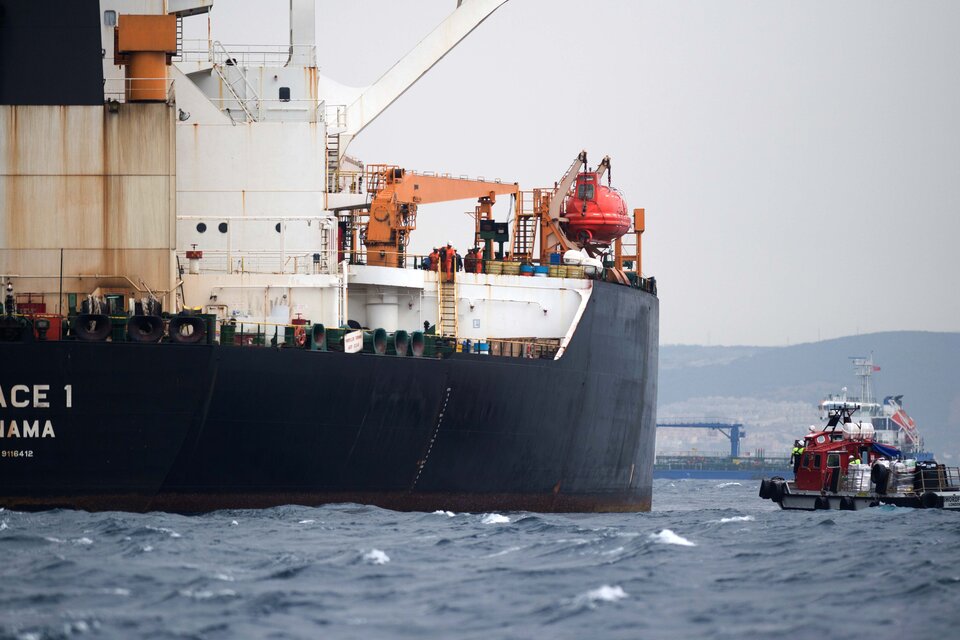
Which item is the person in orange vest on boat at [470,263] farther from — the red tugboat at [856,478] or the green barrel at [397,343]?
the red tugboat at [856,478]

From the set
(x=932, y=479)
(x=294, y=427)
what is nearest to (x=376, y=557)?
(x=294, y=427)

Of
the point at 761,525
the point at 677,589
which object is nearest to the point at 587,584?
the point at 677,589

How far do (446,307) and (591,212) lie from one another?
9134 millimetres

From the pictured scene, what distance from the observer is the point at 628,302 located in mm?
47531

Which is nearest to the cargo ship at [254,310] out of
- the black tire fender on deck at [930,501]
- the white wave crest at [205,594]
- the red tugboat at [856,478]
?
the red tugboat at [856,478]

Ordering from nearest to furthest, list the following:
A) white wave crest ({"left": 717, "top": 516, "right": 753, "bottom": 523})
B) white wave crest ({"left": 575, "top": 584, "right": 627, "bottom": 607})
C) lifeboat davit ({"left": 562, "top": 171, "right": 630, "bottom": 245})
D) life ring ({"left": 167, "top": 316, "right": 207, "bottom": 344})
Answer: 1. white wave crest ({"left": 575, "top": 584, "right": 627, "bottom": 607})
2. life ring ({"left": 167, "top": 316, "right": 207, "bottom": 344})
3. white wave crest ({"left": 717, "top": 516, "right": 753, "bottom": 523})
4. lifeboat davit ({"left": 562, "top": 171, "right": 630, "bottom": 245})

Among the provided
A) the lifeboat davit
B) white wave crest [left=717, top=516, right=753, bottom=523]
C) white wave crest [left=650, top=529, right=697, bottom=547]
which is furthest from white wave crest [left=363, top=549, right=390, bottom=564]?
the lifeboat davit

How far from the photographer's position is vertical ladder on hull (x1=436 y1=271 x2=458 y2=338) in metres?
43.5

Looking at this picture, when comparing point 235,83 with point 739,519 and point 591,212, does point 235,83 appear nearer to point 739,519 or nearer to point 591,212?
point 591,212

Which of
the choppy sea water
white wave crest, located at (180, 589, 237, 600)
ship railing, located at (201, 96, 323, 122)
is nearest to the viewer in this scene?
the choppy sea water

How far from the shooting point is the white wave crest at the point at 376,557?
26578 mm

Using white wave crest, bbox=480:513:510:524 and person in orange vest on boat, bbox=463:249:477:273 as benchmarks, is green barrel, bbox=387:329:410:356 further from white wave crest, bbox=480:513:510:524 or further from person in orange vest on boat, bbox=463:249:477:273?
person in orange vest on boat, bbox=463:249:477:273

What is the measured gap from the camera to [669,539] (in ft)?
103

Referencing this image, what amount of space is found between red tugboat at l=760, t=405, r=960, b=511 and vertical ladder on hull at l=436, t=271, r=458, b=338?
552 inches
